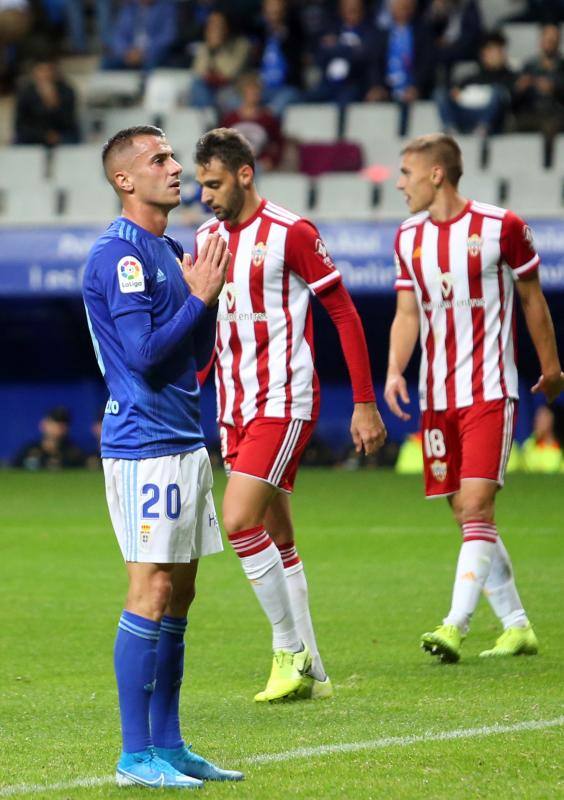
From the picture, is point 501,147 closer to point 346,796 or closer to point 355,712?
point 355,712

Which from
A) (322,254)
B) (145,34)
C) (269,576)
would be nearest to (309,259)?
(322,254)

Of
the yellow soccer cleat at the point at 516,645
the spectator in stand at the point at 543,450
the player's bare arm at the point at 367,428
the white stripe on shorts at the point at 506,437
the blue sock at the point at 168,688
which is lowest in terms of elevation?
the spectator in stand at the point at 543,450

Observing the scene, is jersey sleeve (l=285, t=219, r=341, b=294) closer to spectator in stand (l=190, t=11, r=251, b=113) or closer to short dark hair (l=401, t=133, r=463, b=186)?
short dark hair (l=401, t=133, r=463, b=186)

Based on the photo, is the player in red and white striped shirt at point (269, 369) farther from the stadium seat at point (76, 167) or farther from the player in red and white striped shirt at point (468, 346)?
the stadium seat at point (76, 167)

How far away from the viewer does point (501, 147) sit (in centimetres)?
1820

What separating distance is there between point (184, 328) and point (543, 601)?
4.48 meters

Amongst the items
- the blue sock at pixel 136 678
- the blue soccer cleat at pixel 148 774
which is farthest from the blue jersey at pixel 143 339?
the blue soccer cleat at pixel 148 774

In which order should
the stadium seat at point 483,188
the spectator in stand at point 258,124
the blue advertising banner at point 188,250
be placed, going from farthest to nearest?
the spectator in stand at point 258,124 < the stadium seat at point 483,188 < the blue advertising banner at point 188,250

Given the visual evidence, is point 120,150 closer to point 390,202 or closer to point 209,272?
point 209,272

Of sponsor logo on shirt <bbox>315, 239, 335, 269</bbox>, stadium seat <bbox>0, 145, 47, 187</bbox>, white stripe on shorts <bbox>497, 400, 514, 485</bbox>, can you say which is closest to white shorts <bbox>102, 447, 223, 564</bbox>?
sponsor logo on shirt <bbox>315, 239, 335, 269</bbox>

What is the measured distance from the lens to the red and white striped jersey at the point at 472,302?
682cm

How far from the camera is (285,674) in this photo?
5.78m

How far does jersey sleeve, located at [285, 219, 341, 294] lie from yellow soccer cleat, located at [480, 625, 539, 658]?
182cm

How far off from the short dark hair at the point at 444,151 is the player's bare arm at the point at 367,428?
170 centimetres
